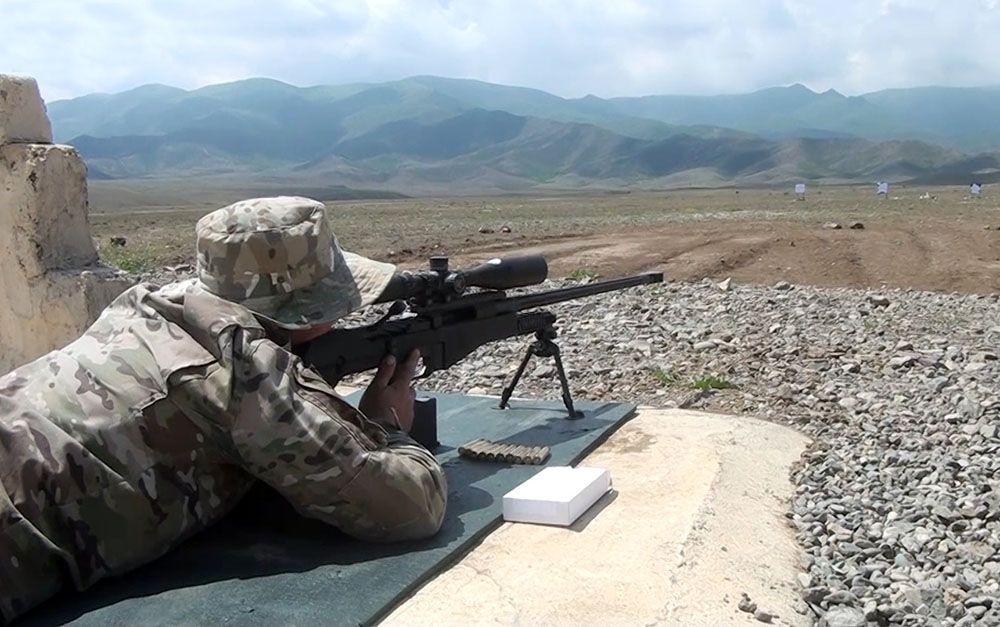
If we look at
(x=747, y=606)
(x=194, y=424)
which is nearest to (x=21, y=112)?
(x=194, y=424)

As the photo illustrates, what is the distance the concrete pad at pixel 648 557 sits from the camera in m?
3.28

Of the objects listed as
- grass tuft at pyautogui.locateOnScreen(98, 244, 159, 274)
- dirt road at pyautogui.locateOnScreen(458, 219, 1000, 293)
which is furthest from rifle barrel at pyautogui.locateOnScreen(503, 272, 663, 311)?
grass tuft at pyautogui.locateOnScreen(98, 244, 159, 274)

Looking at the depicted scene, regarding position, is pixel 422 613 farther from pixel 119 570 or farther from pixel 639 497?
pixel 639 497

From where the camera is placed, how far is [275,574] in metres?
3.25

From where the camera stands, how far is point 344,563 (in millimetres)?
3320

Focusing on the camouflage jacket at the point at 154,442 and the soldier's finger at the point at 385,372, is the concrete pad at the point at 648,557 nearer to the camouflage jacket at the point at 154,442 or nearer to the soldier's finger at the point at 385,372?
the camouflage jacket at the point at 154,442

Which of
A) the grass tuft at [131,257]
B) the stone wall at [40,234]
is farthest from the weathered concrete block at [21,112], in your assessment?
the grass tuft at [131,257]

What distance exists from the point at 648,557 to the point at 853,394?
10.7ft

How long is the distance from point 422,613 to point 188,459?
0.88 metres

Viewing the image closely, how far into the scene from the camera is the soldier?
9.47ft

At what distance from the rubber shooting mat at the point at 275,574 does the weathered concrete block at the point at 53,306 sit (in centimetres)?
281

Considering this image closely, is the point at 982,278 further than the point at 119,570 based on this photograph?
Yes

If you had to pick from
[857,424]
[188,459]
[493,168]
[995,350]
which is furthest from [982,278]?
[493,168]

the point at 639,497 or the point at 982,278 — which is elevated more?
the point at 639,497
